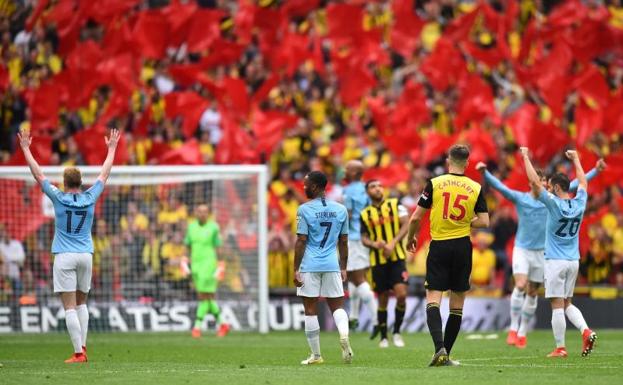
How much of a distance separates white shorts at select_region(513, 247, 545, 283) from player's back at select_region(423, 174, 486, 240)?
5250mm

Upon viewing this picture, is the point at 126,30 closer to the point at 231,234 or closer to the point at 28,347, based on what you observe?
the point at 231,234

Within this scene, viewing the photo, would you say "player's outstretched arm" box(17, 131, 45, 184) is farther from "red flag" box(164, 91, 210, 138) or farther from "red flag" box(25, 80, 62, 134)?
"red flag" box(164, 91, 210, 138)

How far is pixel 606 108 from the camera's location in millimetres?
28203

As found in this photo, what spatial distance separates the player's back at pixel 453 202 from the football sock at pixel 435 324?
772 mm

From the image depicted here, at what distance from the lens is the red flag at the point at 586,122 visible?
27.7 meters

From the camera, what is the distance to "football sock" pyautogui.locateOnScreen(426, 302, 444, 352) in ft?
44.3

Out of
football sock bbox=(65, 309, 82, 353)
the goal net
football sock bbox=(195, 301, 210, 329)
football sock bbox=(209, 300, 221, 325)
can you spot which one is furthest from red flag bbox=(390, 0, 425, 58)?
football sock bbox=(65, 309, 82, 353)

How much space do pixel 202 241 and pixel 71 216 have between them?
6931mm

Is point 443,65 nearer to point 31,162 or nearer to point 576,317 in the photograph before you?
point 576,317

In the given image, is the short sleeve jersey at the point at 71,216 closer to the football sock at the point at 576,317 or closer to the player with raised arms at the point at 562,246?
the player with raised arms at the point at 562,246

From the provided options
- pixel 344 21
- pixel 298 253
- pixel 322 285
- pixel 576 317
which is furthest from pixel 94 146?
pixel 576 317

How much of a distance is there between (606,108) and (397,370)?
16.1 m

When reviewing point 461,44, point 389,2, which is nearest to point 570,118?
point 461,44

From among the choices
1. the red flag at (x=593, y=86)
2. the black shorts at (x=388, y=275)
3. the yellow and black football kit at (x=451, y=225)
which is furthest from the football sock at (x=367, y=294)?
the red flag at (x=593, y=86)
